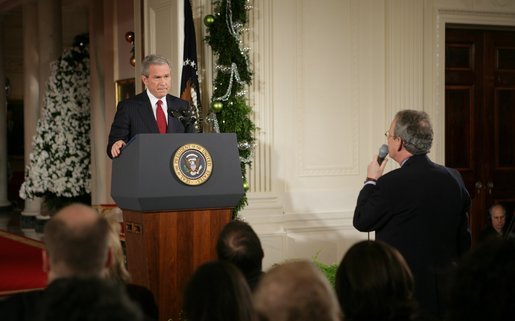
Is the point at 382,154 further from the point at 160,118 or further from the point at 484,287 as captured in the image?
the point at 484,287

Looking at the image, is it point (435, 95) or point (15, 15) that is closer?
point (435, 95)

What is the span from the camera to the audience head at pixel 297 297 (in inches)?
93.3

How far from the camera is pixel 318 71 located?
28.3 feet

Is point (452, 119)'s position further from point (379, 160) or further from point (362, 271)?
point (362, 271)

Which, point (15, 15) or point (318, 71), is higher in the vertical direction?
point (15, 15)

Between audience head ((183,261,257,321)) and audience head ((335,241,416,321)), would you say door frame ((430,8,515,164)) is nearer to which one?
audience head ((335,241,416,321))

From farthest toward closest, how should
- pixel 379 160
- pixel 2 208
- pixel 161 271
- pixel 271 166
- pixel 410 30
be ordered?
pixel 2 208 → pixel 410 30 → pixel 271 166 → pixel 161 271 → pixel 379 160

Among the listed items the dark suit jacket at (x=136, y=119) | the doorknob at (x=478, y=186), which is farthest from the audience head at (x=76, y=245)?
the doorknob at (x=478, y=186)

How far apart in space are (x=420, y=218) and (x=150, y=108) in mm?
2173

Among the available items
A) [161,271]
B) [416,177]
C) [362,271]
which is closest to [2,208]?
[161,271]

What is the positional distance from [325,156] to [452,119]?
173 centimetres

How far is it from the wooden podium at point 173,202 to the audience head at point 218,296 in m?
2.55

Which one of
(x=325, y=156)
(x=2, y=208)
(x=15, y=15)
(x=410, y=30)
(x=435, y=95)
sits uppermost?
(x=15, y=15)

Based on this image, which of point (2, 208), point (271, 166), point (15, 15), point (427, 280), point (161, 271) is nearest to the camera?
point (427, 280)
